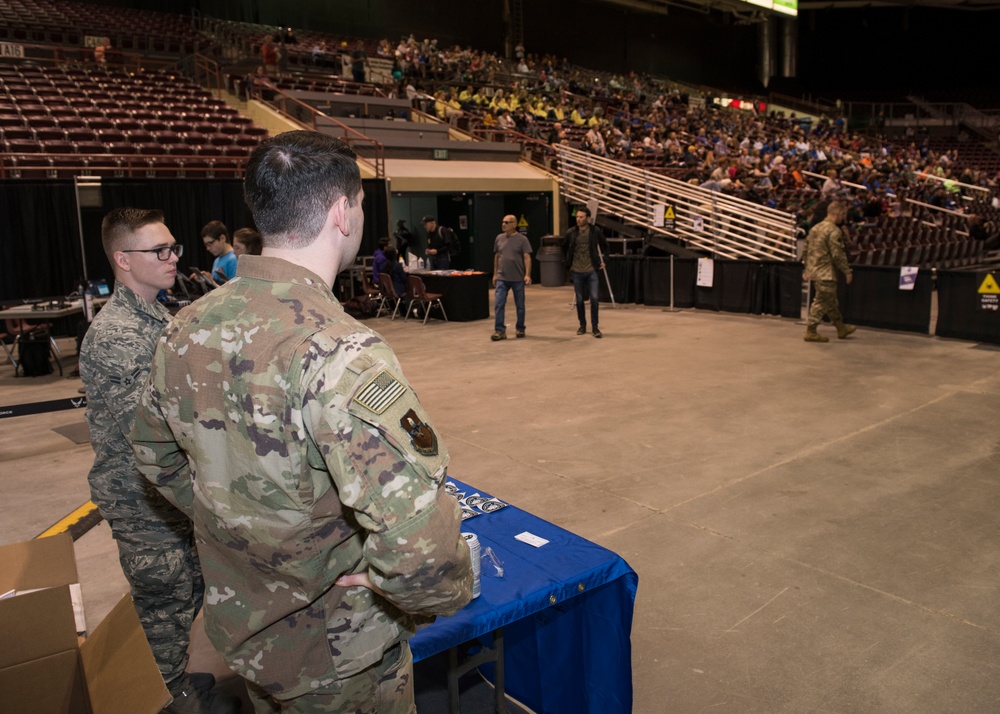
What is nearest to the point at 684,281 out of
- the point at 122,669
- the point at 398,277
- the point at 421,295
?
the point at 421,295

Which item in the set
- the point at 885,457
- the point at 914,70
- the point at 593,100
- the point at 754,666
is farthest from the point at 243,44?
the point at 914,70

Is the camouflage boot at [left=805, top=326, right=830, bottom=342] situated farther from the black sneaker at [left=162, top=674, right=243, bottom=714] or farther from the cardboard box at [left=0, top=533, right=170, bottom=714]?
the cardboard box at [left=0, top=533, right=170, bottom=714]

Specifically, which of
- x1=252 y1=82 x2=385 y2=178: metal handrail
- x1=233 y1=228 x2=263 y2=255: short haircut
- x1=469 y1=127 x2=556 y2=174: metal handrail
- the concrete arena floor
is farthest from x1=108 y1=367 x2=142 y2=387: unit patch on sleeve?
x1=469 y1=127 x2=556 y2=174: metal handrail

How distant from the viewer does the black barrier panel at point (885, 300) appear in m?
9.66

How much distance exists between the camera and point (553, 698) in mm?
2684

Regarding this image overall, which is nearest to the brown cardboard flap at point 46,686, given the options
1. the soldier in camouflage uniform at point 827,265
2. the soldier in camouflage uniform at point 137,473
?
the soldier in camouflage uniform at point 137,473

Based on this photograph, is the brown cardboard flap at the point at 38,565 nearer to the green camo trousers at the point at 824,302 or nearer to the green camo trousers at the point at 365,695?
the green camo trousers at the point at 365,695

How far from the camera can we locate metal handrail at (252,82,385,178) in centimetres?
1565

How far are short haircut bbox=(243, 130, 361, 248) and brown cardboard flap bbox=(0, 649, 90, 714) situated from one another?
130cm

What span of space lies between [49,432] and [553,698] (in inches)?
228

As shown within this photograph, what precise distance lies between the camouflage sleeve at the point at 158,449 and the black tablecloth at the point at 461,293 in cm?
1024

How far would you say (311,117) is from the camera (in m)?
16.9

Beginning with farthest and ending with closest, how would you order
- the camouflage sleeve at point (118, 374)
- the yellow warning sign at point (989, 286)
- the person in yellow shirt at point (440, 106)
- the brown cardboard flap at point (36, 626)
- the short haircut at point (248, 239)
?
1. the person in yellow shirt at point (440, 106)
2. the yellow warning sign at point (989, 286)
3. the short haircut at point (248, 239)
4. the camouflage sleeve at point (118, 374)
5. the brown cardboard flap at point (36, 626)

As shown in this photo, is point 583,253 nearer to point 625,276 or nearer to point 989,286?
point 625,276
